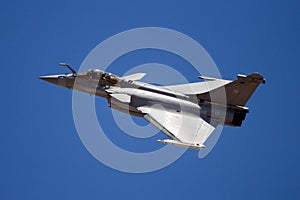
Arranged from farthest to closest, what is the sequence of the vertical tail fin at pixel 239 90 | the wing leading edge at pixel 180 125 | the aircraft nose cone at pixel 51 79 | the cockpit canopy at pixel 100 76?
the aircraft nose cone at pixel 51 79, the cockpit canopy at pixel 100 76, the vertical tail fin at pixel 239 90, the wing leading edge at pixel 180 125

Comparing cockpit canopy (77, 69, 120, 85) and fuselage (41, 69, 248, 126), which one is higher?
cockpit canopy (77, 69, 120, 85)

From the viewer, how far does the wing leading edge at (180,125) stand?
31.0 metres

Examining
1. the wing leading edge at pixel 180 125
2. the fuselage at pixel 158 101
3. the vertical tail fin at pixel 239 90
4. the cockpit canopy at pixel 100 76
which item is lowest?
the wing leading edge at pixel 180 125

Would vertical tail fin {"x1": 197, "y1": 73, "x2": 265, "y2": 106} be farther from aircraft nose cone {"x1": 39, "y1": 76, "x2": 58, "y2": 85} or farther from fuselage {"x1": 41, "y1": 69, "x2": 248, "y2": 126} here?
aircraft nose cone {"x1": 39, "y1": 76, "x2": 58, "y2": 85}

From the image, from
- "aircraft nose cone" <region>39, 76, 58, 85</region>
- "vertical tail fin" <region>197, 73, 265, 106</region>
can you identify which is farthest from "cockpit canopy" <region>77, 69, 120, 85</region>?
"vertical tail fin" <region>197, 73, 265, 106</region>

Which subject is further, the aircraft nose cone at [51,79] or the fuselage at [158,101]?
the aircraft nose cone at [51,79]

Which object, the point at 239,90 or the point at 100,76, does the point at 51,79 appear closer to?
the point at 100,76

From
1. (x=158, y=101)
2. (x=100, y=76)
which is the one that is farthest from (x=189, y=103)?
(x=100, y=76)

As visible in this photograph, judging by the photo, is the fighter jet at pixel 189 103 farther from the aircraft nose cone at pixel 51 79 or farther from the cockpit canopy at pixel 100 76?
the aircraft nose cone at pixel 51 79

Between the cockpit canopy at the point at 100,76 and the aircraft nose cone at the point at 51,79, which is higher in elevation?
the cockpit canopy at the point at 100,76

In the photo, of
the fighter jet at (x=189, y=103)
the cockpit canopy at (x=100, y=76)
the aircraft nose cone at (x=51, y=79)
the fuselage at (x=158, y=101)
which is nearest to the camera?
the fighter jet at (x=189, y=103)

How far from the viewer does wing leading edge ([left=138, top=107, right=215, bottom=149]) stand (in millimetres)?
31031

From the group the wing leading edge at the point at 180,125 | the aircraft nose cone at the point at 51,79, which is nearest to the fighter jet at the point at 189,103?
the wing leading edge at the point at 180,125

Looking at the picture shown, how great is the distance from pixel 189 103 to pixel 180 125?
86.0 inches
